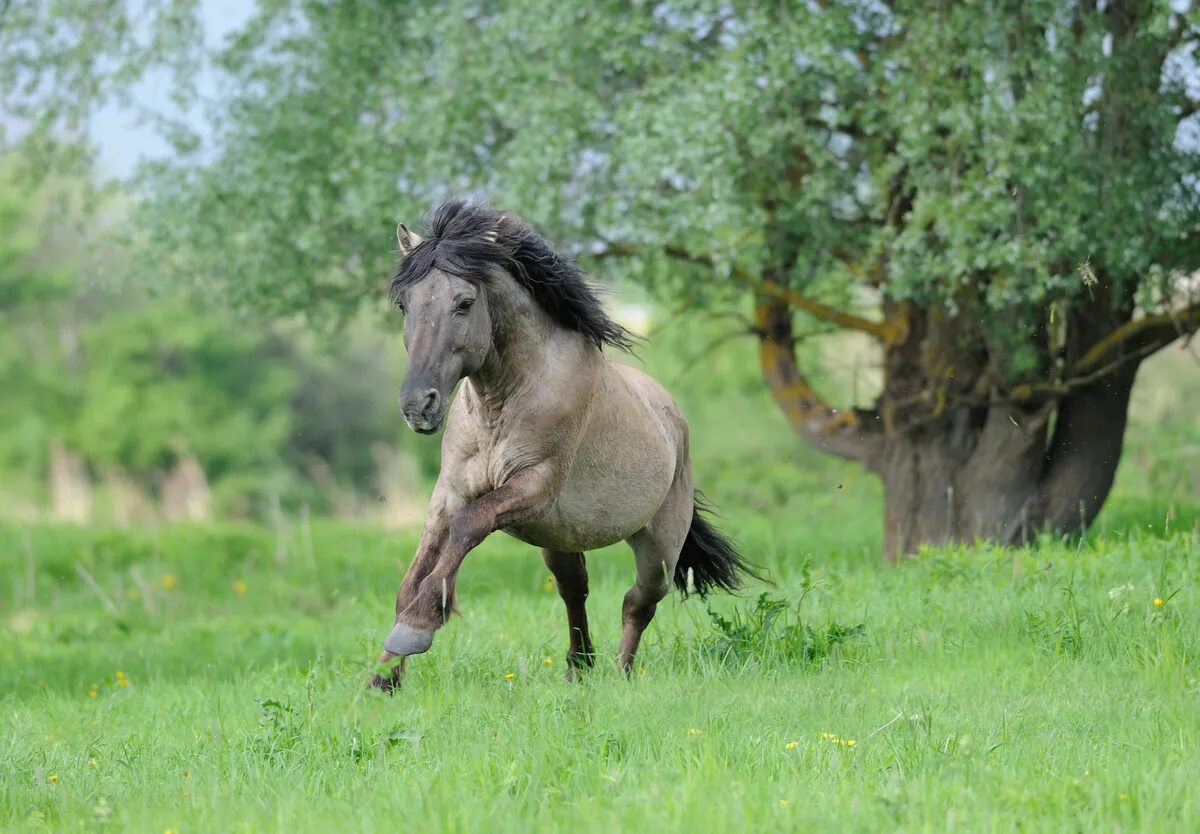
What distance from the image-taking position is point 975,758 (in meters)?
5.09

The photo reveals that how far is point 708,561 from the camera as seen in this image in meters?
8.84

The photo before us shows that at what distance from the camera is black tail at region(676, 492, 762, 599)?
8797 millimetres

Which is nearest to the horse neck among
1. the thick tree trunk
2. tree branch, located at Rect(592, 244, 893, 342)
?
tree branch, located at Rect(592, 244, 893, 342)

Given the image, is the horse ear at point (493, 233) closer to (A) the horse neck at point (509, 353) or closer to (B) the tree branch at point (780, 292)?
(A) the horse neck at point (509, 353)

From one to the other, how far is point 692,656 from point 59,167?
1184 centimetres

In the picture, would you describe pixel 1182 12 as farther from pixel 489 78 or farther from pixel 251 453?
pixel 251 453

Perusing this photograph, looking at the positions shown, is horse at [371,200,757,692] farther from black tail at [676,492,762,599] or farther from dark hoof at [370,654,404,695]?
black tail at [676,492,762,599]

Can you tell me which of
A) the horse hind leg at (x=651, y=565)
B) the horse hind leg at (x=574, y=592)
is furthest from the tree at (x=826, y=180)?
the horse hind leg at (x=574, y=592)

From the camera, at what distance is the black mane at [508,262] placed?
267 inches

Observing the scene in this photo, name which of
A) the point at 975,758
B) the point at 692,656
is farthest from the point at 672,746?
the point at 692,656

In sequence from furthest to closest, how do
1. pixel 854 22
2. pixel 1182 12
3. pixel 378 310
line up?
pixel 378 310 < pixel 854 22 < pixel 1182 12

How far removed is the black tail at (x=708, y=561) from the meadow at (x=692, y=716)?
0.25 m

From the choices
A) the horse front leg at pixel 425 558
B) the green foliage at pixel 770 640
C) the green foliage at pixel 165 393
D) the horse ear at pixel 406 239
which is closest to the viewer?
the horse front leg at pixel 425 558

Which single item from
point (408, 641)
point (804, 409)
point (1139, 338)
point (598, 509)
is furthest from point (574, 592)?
point (804, 409)
